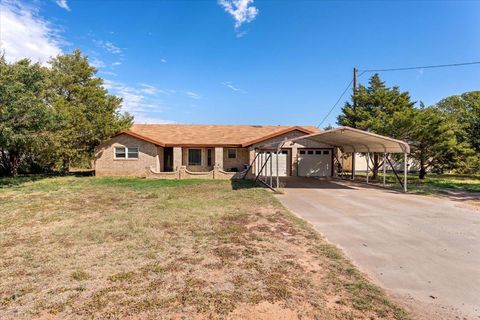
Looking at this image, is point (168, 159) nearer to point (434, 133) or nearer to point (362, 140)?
point (362, 140)

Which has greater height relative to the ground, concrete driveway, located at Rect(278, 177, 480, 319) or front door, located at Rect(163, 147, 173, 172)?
front door, located at Rect(163, 147, 173, 172)

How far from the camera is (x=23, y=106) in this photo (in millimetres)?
14555

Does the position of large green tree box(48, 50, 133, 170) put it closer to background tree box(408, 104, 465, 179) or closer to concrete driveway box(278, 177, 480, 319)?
concrete driveway box(278, 177, 480, 319)

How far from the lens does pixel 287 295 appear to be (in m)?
4.03

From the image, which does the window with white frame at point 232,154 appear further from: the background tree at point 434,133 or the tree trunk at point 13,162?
the tree trunk at point 13,162

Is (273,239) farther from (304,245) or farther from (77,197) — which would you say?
(77,197)

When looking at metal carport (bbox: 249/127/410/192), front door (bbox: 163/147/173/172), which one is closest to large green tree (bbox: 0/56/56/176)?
front door (bbox: 163/147/173/172)

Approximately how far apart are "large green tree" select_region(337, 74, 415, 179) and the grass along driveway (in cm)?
1317

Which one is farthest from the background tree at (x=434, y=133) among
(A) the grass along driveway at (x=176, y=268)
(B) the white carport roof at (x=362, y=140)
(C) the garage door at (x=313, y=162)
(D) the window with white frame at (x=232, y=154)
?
(A) the grass along driveway at (x=176, y=268)

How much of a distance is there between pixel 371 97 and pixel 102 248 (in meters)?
21.1

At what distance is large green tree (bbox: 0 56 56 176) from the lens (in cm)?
1422

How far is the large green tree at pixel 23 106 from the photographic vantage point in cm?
1422

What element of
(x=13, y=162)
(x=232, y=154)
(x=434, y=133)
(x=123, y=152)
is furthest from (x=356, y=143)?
(x=13, y=162)

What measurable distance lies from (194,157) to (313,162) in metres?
9.42
